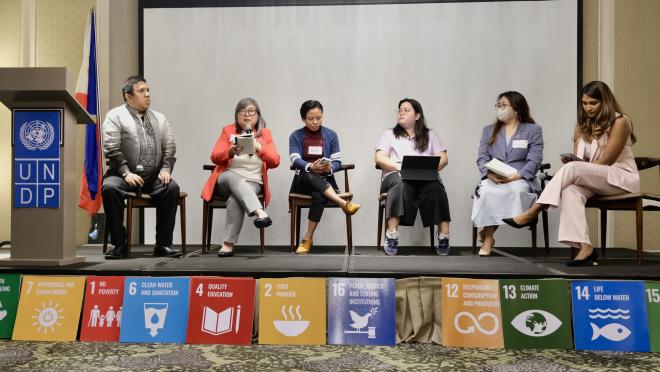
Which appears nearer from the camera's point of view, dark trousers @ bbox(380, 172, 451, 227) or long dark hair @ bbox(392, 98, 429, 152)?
dark trousers @ bbox(380, 172, 451, 227)

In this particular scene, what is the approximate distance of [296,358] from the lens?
2061 millimetres

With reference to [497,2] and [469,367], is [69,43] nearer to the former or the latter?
[497,2]

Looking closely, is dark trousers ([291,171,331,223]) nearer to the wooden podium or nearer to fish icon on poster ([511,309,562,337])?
the wooden podium

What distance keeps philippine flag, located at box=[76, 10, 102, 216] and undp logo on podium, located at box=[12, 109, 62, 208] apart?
1.50m

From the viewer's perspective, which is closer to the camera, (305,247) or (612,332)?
(612,332)

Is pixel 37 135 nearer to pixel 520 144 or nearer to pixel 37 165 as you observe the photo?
pixel 37 165

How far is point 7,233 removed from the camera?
459 centimetres

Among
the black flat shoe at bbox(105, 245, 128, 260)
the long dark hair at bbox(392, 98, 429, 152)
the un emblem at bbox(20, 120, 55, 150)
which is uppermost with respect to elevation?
the long dark hair at bbox(392, 98, 429, 152)

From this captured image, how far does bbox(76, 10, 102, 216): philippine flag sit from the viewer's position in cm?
404

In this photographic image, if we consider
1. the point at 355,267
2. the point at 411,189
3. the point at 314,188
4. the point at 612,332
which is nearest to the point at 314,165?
the point at 314,188

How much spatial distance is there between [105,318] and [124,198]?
0.95 meters

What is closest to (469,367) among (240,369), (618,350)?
(618,350)

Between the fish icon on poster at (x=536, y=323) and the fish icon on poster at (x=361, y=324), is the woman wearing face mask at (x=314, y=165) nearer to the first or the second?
the fish icon on poster at (x=361, y=324)

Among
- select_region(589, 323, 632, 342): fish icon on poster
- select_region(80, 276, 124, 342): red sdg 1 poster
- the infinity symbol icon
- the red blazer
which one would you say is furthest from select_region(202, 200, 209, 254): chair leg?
select_region(589, 323, 632, 342): fish icon on poster
